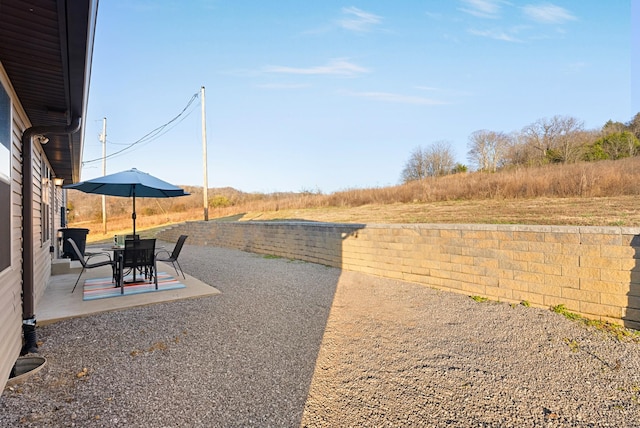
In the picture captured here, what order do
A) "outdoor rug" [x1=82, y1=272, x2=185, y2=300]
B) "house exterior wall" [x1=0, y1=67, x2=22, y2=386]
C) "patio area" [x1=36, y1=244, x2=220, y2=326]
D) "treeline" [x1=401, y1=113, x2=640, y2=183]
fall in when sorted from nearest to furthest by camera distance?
"house exterior wall" [x1=0, y1=67, x2=22, y2=386] → "patio area" [x1=36, y1=244, x2=220, y2=326] → "outdoor rug" [x1=82, y1=272, x2=185, y2=300] → "treeline" [x1=401, y1=113, x2=640, y2=183]

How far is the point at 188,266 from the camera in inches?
332

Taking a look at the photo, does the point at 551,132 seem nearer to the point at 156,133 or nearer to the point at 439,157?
the point at 439,157

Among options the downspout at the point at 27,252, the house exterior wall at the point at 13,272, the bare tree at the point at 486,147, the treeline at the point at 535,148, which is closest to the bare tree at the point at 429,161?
the treeline at the point at 535,148

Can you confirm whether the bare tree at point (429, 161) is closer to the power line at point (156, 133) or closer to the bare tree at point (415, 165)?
the bare tree at point (415, 165)

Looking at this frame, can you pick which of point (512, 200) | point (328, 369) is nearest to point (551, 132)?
point (512, 200)

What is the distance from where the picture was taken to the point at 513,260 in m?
4.66

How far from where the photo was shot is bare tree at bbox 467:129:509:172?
86.6 feet

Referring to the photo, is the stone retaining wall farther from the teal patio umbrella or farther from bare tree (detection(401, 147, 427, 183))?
bare tree (detection(401, 147, 427, 183))

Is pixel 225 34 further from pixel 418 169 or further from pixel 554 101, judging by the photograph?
pixel 418 169

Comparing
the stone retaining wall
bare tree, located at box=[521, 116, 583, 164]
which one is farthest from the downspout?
bare tree, located at box=[521, 116, 583, 164]

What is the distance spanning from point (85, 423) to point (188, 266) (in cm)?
665

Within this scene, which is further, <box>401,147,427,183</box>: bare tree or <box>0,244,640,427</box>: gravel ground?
<box>401,147,427,183</box>: bare tree

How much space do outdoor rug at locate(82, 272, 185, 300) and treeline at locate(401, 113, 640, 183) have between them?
14519 mm

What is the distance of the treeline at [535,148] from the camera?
15.9 meters
